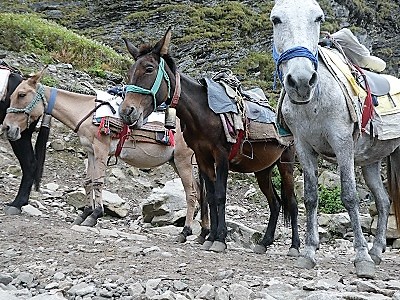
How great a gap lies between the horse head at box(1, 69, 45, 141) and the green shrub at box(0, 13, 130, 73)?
835 centimetres

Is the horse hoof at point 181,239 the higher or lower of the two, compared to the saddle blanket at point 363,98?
lower

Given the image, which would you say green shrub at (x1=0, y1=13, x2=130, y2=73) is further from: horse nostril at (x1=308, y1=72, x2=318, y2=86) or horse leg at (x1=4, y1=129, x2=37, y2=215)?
horse nostril at (x1=308, y1=72, x2=318, y2=86)

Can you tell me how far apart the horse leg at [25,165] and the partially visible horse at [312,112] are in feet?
14.2

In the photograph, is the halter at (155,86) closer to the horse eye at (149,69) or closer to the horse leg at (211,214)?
the horse eye at (149,69)

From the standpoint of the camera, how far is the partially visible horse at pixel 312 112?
4199 mm

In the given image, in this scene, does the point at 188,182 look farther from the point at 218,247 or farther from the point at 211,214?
the point at 218,247

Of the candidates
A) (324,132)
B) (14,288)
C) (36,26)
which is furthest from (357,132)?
(36,26)

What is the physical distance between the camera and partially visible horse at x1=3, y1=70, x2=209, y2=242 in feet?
25.0

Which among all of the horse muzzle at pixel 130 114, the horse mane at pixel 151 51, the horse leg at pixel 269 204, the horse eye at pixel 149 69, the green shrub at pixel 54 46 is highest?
the green shrub at pixel 54 46

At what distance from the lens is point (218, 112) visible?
6117 mm

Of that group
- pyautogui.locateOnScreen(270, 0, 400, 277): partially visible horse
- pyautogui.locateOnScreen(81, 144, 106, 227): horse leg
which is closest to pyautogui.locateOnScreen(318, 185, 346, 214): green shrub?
pyautogui.locateOnScreen(81, 144, 106, 227): horse leg

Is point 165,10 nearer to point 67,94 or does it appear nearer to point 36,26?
point 36,26

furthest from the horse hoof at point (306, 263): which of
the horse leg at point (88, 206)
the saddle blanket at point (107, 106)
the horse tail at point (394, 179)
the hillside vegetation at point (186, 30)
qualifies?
the hillside vegetation at point (186, 30)

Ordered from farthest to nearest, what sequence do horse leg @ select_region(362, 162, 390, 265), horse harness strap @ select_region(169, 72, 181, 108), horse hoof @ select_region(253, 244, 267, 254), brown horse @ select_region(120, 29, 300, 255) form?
horse hoof @ select_region(253, 244, 267, 254), horse harness strap @ select_region(169, 72, 181, 108), brown horse @ select_region(120, 29, 300, 255), horse leg @ select_region(362, 162, 390, 265)
